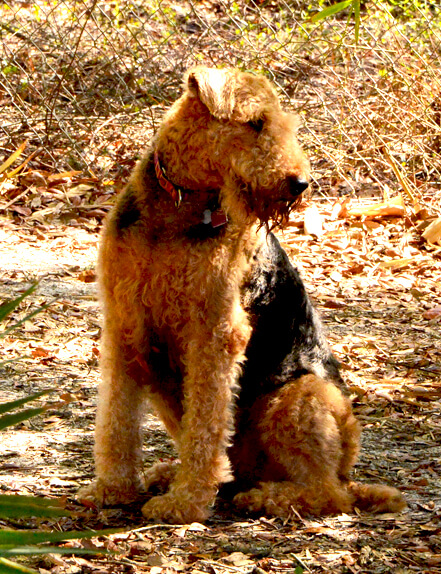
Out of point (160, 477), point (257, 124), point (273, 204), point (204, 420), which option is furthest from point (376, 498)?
point (257, 124)

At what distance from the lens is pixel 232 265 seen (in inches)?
138

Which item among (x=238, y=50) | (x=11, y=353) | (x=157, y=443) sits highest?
(x=238, y=50)

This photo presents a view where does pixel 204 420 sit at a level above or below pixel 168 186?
below

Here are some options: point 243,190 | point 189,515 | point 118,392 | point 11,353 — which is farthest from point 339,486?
point 11,353

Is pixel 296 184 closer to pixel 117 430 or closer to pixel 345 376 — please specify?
pixel 117 430

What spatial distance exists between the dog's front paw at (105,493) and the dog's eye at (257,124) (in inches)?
63.5

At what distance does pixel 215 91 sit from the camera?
337 centimetres

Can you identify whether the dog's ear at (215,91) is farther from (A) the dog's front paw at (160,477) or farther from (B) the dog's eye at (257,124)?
(A) the dog's front paw at (160,477)

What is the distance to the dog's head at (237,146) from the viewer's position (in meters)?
3.39

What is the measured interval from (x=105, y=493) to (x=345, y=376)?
2.32 meters

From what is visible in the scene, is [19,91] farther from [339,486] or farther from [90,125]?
[339,486]

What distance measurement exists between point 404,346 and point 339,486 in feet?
7.91

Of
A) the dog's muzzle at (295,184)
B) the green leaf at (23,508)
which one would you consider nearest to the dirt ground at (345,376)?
the green leaf at (23,508)

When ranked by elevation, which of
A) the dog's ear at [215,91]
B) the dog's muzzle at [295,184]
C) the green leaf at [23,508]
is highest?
the dog's ear at [215,91]
